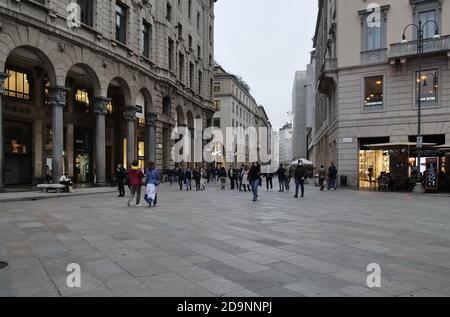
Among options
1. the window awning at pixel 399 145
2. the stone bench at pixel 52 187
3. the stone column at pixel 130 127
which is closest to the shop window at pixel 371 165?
the window awning at pixel 399 145

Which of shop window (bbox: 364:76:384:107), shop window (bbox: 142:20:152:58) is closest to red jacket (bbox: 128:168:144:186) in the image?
shop window (bbox: 364:76:384:107)

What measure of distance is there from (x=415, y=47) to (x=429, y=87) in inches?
115

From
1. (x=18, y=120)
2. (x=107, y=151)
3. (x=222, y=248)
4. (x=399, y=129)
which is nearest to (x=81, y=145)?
(x=107, y=151)

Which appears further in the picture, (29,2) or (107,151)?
(107,151)

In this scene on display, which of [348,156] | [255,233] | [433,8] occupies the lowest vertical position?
[255,233]

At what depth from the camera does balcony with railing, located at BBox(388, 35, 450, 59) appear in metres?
25.1

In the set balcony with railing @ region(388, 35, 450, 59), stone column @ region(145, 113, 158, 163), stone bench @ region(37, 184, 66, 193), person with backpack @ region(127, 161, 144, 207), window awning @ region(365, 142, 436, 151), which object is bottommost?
stone bench @ region(37, 184, 66, 193)

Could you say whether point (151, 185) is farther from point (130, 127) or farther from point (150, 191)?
point (130, 127)

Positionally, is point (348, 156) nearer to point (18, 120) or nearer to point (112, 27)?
point (112, 27)

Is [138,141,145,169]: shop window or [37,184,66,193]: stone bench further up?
[138,141,145,169]: shop window

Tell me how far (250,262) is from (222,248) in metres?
1.16

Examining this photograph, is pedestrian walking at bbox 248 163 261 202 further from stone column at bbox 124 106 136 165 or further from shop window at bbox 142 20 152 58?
shop window at bbox 142 20 152 58

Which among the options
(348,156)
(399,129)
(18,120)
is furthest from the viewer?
(348,156)
